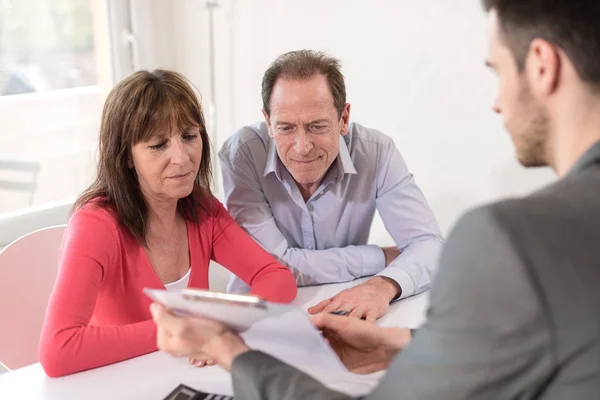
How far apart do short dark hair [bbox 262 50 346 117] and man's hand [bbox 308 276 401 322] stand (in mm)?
523

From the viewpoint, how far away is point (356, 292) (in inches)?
58.7

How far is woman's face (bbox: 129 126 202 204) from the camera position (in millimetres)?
1434

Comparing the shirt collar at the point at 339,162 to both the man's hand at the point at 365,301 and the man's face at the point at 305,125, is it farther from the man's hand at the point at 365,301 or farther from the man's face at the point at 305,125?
the man's hand at the point at 365,301

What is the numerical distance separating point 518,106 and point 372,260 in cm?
103

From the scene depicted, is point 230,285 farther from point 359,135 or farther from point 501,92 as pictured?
point 501,92

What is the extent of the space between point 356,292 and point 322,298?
116 millimetres

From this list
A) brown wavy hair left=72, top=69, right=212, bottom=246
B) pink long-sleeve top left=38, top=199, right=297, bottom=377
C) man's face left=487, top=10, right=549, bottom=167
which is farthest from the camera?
brown wavy hair left=72, top=69, right=212, bottom=246

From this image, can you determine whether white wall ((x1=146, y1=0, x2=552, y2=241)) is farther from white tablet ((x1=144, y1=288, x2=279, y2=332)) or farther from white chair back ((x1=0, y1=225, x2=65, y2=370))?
white tablet ((x1=144, y1=288, x2=279, y2=332))

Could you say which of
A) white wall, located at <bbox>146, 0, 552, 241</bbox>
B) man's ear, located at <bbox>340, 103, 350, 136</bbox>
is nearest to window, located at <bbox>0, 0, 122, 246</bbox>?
white wall, located at <bbox>146, 0, 552, 241</bbox>

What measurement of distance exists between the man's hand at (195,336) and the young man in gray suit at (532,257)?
30 cm

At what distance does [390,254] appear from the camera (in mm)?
1790

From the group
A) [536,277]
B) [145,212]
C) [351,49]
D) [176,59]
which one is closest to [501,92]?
[536,277]

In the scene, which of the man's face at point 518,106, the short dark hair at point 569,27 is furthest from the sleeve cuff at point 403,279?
the short dark hair at point 569,27

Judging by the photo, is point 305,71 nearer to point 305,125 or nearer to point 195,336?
point 305,125
